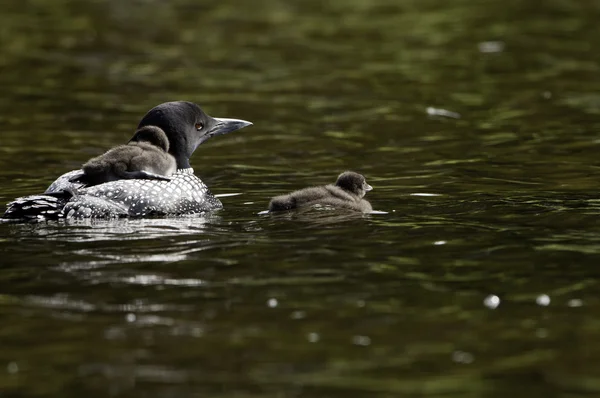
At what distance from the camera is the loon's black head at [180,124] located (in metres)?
8.93

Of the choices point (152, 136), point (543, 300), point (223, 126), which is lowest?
point (543, 300)

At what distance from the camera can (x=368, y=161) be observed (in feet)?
36.0

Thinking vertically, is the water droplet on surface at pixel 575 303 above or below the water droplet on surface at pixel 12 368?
below

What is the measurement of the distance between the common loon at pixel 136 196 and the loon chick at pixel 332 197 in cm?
59

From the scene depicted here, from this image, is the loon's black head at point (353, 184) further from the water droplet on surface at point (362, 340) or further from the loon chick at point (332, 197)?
the water droplet on surface at point (362, 340)

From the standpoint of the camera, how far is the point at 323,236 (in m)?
7.41

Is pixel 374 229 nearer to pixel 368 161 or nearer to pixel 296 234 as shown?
pixel 296 234

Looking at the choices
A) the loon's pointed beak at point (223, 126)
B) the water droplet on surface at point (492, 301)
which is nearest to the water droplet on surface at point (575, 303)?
the water droplet on surface at point (492, 301)

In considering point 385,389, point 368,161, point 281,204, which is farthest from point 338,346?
point 368,161

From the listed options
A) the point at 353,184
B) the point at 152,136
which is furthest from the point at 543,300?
the point at 152,136

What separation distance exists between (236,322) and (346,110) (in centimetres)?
780

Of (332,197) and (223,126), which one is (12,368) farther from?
(223,126)

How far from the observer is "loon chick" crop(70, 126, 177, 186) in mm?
8266

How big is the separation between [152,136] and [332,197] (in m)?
1.32
